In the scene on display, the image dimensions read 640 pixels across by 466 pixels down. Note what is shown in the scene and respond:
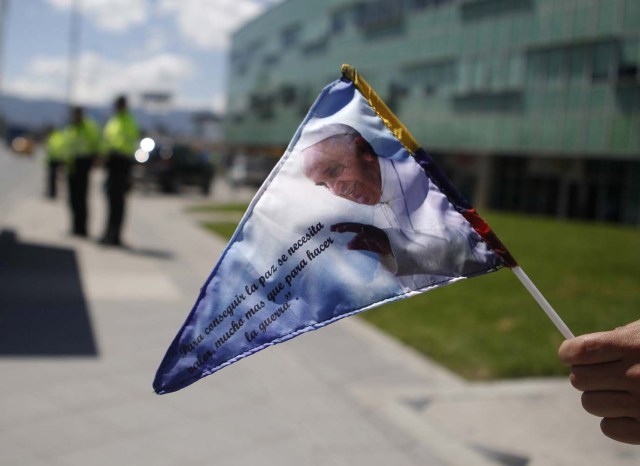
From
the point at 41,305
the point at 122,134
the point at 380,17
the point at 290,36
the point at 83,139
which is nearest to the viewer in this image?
the point at 41,305

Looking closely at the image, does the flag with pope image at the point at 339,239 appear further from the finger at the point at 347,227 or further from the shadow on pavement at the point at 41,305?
the shadow on pavement at the point at 41,305

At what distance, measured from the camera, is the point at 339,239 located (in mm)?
2025

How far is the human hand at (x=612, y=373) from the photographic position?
1.76 metres

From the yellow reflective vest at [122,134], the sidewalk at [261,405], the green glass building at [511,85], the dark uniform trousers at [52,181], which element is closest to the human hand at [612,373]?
the sidewalk at [261,405]

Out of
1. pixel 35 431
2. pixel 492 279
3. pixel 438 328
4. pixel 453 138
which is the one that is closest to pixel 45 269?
pixel 438 328

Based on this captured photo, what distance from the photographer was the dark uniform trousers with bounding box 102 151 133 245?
460 inches

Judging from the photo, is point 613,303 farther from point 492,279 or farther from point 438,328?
point 438,328

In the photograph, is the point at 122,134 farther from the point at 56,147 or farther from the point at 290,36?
the point at 290,36

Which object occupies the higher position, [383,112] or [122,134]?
[122,134]

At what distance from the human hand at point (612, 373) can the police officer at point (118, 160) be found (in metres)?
9.86

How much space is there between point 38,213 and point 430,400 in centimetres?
1340

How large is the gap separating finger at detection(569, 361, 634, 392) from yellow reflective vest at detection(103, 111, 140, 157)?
33.2ft

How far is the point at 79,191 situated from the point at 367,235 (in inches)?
460

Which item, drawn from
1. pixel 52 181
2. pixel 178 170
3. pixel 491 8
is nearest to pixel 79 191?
pixel 52 181
